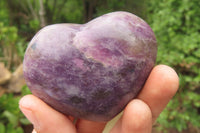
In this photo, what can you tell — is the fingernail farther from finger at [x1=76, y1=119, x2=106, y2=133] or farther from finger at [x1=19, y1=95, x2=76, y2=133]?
finger at [x1=76, y1=119, x2=106, y2=133]

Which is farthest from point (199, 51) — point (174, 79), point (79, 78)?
point (79, 78)

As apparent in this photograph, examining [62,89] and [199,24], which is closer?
[62,89]

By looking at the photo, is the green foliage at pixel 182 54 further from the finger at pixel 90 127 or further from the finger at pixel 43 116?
the finger at pixel 43 116

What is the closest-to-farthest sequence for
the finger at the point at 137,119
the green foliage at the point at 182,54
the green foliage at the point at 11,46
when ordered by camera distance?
the finger at the point at 137,119
the green foliage at the point at 182,54
the green foliage at the point at 11,46

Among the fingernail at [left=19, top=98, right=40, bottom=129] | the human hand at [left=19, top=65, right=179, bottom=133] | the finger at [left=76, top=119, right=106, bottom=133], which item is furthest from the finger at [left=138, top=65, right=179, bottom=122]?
the fingernail at [left=19, top=98, right=40, bottom=129]

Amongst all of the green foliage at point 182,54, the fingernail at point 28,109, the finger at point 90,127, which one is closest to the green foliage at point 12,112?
the finger at point 90,127

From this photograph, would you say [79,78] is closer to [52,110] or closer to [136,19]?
[52,110]

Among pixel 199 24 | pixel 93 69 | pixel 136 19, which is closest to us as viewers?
pixel 93 69
